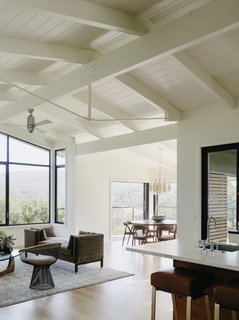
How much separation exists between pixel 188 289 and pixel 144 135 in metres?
5.10

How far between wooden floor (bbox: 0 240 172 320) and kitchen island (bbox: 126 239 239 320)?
85 centimetres

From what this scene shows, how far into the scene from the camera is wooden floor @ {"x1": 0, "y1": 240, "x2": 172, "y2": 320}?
14.1 feet

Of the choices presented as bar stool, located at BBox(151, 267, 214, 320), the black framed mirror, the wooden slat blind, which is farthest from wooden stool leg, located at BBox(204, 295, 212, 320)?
the wooden slat blind

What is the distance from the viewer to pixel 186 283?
3.04 meters

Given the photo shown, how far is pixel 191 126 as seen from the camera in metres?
6.68

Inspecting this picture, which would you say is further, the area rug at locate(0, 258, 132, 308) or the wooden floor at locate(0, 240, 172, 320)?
the area rug at locate(0, 258, 132, 308)

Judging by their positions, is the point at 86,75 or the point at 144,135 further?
the point at 144,135

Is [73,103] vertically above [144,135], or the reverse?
[73,103]

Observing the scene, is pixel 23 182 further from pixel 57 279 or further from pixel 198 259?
pixel 198 259

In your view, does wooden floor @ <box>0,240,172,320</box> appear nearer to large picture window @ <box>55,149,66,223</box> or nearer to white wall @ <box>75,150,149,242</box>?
white wall @ <box>75,150,149,242</box>

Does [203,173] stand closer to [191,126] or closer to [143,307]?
[191,126]

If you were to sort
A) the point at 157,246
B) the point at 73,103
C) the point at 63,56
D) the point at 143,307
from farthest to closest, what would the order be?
the point at 73,103
the point at 63,56
the point at 143,307
the point at 157,246

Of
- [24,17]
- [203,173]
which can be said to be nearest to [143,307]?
[203,173]

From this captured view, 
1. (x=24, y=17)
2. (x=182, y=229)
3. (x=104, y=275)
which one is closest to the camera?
(x=24, y=17)
